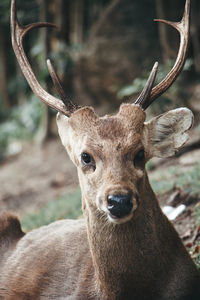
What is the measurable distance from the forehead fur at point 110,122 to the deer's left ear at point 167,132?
145 mm

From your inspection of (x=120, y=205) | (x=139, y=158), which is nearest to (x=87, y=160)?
(x=139, y=158)

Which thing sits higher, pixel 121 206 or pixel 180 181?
pixel 121 206

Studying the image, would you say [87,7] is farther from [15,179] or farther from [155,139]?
[155,139]

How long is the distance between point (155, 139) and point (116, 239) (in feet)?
2.76

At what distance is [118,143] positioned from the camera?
3.14 m

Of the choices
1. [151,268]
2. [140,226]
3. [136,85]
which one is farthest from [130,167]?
[136,85]

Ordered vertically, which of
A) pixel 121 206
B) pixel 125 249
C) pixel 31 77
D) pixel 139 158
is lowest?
pixel 125 249

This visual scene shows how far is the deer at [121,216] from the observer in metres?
3.10

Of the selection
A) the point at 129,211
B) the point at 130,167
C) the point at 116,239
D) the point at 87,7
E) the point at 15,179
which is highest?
the point at 87,7

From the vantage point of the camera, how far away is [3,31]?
17688 mm

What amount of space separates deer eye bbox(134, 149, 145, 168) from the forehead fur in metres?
0.17

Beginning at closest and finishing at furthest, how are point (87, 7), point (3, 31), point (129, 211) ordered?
point (129, 211) → point (87, 7) → point (3, 31)

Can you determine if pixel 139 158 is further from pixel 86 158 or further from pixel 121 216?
pixel 121 216

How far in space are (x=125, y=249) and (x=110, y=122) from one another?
939 mm
